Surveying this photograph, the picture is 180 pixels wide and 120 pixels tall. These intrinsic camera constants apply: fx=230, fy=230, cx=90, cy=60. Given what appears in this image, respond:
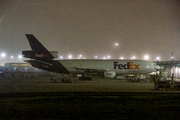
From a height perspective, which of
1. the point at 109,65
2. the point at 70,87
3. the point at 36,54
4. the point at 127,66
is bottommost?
the point at 70,87

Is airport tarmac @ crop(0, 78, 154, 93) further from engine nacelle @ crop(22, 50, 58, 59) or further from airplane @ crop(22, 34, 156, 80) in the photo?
engine nacelle @ crop(22, 50, 58, 59)

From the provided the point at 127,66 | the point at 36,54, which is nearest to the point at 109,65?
the point at 127,66

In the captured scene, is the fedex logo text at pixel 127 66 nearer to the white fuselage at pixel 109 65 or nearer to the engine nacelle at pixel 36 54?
the white fuselage at pixel 109 65

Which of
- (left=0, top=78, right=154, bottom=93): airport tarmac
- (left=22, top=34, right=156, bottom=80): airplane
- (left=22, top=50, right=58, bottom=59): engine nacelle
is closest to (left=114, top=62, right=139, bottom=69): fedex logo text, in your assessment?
(left=22, top=34, right=156, bottom=80): airplane

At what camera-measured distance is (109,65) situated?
201 feet

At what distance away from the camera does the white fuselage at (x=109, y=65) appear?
60.4m

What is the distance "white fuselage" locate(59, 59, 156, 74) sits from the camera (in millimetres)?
60375

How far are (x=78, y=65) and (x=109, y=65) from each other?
8.29 meters

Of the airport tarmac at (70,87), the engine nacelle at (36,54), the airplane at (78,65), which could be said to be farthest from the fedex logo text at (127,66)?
the airport tarmac at (70,87)

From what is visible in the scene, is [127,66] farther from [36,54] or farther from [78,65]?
[36,54]

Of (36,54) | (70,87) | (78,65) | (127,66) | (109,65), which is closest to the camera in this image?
(70,87)
